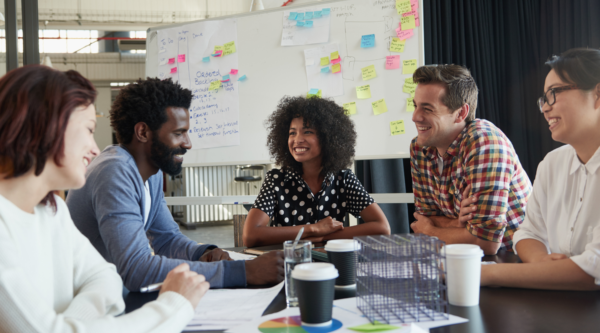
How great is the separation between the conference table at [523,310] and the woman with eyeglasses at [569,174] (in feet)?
0.34

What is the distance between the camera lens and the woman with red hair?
657mm

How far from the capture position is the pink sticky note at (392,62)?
2.84 metres

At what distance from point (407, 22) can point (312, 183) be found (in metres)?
1.32

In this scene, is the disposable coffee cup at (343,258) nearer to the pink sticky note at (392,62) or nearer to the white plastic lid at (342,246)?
the white plastic lid at (342,246)

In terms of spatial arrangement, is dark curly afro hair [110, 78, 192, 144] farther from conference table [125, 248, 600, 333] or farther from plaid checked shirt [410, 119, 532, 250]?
plaid checked shirt [410, 119, 532, 250]

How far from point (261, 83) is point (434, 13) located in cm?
141

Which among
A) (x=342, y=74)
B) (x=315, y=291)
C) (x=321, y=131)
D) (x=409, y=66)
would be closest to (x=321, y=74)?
(x=342, y=74)

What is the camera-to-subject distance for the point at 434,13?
11.1 ft

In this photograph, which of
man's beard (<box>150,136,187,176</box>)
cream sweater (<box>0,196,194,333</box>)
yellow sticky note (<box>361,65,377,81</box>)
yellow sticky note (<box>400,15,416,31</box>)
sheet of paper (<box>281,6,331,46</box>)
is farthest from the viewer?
sheet of paper (<box>281,6,331,46</box>)

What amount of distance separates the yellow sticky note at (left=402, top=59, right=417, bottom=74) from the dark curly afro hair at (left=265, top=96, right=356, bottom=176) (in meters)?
0.67

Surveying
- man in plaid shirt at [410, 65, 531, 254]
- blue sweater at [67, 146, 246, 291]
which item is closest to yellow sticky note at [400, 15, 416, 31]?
man in plaid shirt at [410, 65, 531, 254]

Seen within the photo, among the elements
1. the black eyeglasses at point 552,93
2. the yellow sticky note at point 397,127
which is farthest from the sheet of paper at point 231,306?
the yellow sticky note at point 397,127

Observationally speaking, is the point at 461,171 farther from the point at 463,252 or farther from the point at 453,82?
the point at 463,252

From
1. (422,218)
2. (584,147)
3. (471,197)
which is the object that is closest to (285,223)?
(422,218)
